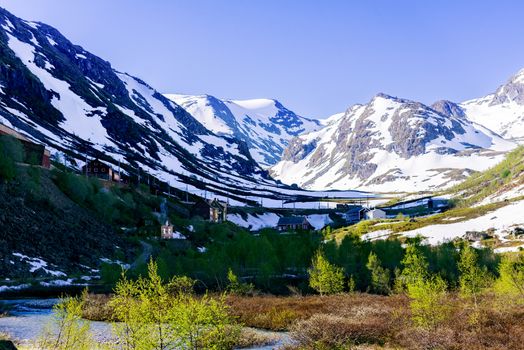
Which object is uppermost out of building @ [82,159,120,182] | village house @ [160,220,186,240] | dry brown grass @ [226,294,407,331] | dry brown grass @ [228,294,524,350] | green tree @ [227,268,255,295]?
building @ [82,159,120,182]

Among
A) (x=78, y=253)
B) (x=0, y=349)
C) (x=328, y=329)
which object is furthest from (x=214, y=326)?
(x=78, y=253)

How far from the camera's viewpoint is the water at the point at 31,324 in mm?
36594

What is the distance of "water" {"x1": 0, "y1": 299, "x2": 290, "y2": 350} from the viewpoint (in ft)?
120

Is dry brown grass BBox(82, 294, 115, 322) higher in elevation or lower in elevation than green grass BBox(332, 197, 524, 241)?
lower

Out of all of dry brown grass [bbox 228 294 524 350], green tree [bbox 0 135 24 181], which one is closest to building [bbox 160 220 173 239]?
green tree [bbox 0 135 24 181]

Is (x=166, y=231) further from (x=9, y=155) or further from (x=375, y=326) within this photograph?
(x=375, y=326)

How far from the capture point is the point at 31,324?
41406 millimetres

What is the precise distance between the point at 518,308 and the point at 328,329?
2359 cm

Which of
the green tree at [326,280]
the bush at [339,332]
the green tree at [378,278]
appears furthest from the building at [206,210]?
the bush at [339,332]

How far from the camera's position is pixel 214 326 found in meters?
20.6

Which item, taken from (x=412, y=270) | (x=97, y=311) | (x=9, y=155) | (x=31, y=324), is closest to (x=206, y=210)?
(x=9, y=155)

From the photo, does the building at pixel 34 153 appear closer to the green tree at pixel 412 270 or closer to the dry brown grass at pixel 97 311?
the dry brown grass at pixel 97 311

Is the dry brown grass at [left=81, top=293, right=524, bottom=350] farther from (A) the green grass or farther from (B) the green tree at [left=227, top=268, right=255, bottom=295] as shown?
(A) the green grass

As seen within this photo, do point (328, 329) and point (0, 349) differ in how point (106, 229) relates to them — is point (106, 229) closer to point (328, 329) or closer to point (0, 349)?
point (328, 329)
